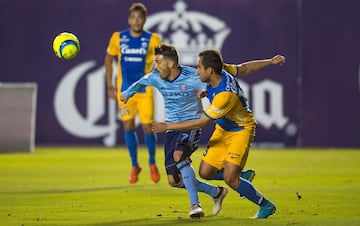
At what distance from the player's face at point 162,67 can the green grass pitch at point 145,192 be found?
4.77 feet

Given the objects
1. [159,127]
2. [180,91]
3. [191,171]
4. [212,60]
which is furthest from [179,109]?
[159,127]

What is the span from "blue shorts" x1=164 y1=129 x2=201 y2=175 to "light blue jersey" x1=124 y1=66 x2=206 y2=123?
0.29 meters

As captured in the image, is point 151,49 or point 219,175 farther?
point 151,49

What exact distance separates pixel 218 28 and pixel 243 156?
41.7ft

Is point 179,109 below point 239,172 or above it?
above

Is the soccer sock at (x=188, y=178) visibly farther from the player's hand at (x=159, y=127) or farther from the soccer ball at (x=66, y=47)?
the soccer ball at (x=66, y=47)

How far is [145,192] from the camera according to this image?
1426 centimetres

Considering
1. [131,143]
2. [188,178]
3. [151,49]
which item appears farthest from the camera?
[151,49]

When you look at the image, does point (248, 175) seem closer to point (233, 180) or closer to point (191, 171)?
point (191, 171)

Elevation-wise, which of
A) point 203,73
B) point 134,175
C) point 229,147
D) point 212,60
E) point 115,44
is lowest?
point 134,175

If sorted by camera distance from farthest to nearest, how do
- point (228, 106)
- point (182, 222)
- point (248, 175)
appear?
point (248, 175) < point (228, 106) < point (182, 222)

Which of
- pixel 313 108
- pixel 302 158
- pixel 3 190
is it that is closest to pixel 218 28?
pixel 313 108

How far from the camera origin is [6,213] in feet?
38.2

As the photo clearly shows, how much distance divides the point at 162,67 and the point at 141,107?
430cm
